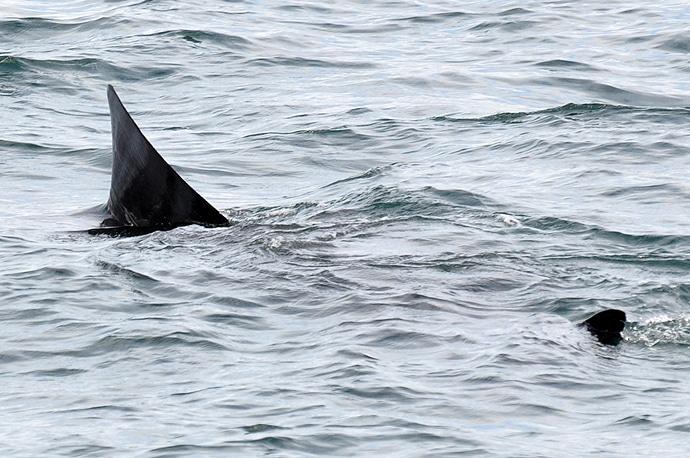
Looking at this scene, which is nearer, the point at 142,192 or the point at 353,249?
the point at 353,249

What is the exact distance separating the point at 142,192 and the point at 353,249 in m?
1.63

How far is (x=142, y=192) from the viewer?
9.25 meters

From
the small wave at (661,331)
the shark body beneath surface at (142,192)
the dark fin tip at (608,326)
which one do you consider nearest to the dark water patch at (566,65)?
the shark body beneath surface at (142,192)

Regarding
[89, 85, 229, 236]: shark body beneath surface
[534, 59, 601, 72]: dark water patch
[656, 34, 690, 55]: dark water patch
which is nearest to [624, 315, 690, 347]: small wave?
[89, 85, 229, 236]: shark body beneath surface

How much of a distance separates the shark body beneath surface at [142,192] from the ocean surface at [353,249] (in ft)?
0.59

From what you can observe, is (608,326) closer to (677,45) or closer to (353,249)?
(353,249)

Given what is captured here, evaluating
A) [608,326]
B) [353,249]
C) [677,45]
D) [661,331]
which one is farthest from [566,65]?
[608,326]

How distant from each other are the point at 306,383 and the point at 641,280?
2.84 m

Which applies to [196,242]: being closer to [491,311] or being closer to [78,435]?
[491,311]

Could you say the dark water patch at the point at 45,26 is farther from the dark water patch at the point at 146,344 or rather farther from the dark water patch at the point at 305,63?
the dark water patch at the point at 146,344

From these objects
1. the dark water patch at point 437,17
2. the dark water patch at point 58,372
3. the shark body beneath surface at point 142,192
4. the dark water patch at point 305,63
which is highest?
the shark body beneath surface at point 142,192

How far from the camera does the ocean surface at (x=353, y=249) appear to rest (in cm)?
593

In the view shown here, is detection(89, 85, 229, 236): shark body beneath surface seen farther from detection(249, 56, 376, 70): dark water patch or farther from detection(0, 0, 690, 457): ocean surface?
detection(249, 56, 376, 70): dark water patch

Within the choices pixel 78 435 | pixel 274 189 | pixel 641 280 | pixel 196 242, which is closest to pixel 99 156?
pixel 274 189
